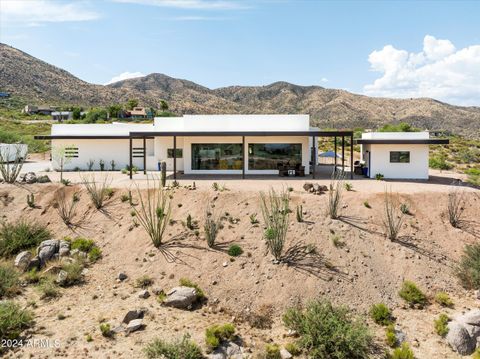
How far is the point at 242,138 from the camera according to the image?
1085 inches

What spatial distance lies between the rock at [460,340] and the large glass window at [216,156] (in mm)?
18299

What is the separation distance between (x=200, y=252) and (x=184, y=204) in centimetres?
413

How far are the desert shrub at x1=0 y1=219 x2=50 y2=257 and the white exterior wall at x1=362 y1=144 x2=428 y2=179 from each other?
2133 cm

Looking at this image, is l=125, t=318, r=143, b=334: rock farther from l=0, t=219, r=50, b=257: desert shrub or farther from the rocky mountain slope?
the rocky mountain slope

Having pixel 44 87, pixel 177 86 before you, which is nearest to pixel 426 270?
pixel 44 87

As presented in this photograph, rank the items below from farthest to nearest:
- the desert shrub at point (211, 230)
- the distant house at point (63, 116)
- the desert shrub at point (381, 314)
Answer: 1. the distant house at point (63, 116)
2. the desert shrub at point (211, 230)
3. the desert shrub at point (381, 314)

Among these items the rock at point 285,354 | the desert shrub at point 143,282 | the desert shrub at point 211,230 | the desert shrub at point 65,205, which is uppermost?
the desert shrub at point 65,205

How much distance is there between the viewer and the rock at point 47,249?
55.4 feet

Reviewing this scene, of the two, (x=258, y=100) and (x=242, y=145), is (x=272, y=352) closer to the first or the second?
(x=242, y=145)

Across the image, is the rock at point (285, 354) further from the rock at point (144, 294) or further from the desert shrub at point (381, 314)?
the rock at point (144, 294)

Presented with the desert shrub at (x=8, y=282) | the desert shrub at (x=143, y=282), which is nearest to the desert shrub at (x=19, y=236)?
the desert shrub at (x=8, y=282)

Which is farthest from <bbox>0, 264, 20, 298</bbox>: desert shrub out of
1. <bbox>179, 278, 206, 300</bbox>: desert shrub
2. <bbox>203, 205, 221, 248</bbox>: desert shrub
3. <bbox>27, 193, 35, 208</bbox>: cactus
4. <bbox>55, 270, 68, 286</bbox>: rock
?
<bbox>203, 205, 221, 248</bbox>: desert shrub

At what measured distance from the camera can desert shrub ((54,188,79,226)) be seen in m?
20.2

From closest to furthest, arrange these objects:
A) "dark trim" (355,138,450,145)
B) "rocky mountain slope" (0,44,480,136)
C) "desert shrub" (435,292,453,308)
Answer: "desert shrub" (435,292,453,308) → "dark trim" (355,138,450,145) → "rocky mountain slope" (0,44,480,136)
